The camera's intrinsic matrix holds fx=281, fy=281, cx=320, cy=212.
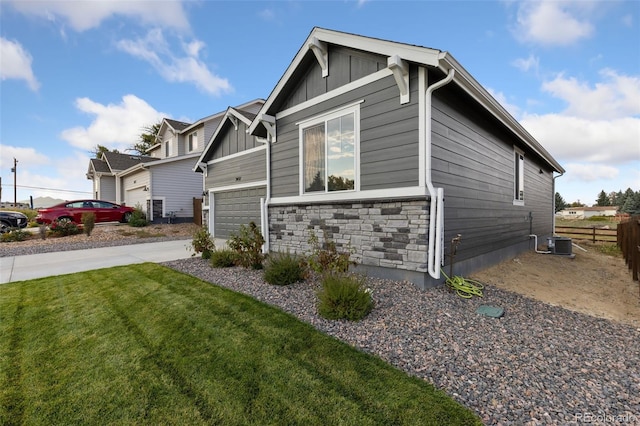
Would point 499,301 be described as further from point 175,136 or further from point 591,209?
point 591,209

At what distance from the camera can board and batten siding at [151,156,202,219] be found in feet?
55.3

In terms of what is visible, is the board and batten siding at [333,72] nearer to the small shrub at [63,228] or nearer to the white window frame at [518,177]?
the white window frame at [518,177]

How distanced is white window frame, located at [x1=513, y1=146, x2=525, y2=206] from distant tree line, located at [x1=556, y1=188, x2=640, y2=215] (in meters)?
42.3

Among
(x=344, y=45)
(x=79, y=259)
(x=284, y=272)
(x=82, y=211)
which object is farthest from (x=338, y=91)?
(x=82, y=211)

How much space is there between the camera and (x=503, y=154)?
7.81 metres

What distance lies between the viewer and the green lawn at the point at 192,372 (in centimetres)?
201

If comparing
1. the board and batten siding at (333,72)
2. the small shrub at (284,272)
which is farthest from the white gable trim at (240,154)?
the small shrub at (284,272)

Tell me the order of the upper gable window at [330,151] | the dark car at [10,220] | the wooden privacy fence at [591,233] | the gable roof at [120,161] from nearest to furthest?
the upper gable window at [330,151] < the wooden privacy fence at [591,233] < the dark car at [10,220] < the gable roof at [120,161]

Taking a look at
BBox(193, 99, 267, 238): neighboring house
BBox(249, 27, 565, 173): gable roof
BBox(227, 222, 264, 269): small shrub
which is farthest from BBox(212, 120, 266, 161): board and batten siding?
BBox(227, 222, 264, 269): small shrub

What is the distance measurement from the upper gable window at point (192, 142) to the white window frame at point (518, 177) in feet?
59.2

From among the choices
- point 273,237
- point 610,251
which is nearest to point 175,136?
point 273,237

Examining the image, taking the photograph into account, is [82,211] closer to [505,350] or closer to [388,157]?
[388,157]

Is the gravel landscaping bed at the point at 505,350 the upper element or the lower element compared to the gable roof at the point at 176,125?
lower

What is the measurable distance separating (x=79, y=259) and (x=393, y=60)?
940 cm
